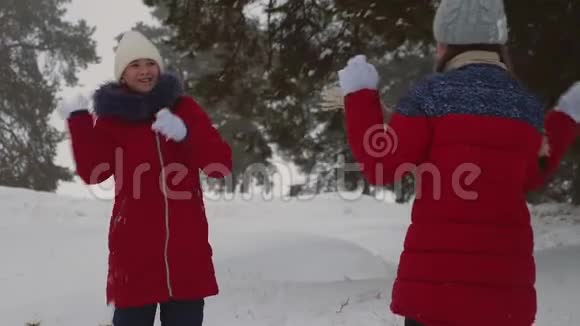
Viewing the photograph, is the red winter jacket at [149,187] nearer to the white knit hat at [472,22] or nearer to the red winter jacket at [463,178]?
the red winter jacket at [463,178]

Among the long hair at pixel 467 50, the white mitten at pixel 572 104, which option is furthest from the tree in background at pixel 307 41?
the long hair at pixel 467 50

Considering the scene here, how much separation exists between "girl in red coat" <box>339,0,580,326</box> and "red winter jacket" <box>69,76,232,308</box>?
1.23 m

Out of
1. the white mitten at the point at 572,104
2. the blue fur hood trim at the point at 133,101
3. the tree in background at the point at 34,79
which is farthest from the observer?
the tree in background at the point at 34,79

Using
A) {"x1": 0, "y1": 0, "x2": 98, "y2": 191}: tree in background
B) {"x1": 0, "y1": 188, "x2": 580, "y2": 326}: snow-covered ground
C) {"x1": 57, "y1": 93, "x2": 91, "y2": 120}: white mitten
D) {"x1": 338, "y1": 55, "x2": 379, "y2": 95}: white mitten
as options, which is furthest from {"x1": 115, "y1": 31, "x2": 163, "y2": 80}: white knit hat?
{"x1": 0, "y1": 0, "x2": 98, "y2": 191}: tree in background

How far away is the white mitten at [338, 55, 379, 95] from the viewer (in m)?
2.49

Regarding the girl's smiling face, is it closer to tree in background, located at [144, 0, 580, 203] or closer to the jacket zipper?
the jacket zipper

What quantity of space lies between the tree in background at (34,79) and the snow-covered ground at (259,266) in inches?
459

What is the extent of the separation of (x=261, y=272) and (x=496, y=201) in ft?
17.5

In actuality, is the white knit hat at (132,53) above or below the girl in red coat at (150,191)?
above

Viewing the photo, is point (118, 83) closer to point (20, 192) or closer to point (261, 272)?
point (261, 272)

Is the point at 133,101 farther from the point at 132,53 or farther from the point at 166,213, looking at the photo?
the point at 166,213

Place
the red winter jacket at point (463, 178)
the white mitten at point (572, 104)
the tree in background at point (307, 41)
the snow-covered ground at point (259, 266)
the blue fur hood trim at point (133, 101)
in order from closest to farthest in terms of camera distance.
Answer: the red winter jacket at point (463, 178)
the white mitten at point (572, 104)
the blue fur hood trim at point (133, 101)
the snow-covered ground at point (259, 266)
the tree in background at point (307, 41)

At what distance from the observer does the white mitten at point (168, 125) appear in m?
3.28

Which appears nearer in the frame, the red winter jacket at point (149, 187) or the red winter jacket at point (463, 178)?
the red winter jacket at point (463, 178)
